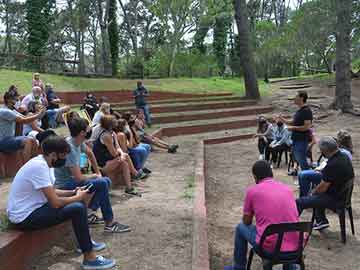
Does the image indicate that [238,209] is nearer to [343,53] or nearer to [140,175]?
[140,175]

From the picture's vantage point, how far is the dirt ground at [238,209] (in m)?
5.08

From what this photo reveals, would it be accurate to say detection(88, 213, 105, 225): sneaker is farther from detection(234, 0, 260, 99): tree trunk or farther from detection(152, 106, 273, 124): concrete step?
detection(234, 0, 260, 99): tree trunk

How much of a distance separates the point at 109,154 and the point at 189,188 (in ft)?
4.73

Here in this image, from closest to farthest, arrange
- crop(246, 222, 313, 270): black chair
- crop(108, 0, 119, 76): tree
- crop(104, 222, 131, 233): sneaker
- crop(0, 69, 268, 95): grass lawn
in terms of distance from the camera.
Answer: crop(246, 222, 313, 270): black chair
crop(104, 222, 131, 233): sneaker
crop(0, 69, 268, 95): grass lawn
crop(108, 0, 119, 76): tree

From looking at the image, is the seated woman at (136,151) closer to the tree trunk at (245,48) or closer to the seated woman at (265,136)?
the seated woman at (265,136)

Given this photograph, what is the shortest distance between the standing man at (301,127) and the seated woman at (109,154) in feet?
8.89

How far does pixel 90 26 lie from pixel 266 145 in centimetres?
3853

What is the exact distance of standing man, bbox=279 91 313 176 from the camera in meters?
7.36

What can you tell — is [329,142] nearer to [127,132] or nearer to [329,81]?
[127,132]

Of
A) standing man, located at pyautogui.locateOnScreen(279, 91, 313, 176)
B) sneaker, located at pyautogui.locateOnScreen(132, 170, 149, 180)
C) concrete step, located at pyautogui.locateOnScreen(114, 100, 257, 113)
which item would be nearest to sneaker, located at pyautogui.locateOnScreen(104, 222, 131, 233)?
sneaker, located at pyautogui.locateOnScreen(132, 170, 149, 180)

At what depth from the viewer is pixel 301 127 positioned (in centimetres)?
736

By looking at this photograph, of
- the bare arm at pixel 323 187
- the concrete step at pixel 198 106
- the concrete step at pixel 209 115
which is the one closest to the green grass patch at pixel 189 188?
the bare arm at pixel 323 187

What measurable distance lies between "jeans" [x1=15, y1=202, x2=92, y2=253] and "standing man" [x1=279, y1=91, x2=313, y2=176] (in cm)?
429

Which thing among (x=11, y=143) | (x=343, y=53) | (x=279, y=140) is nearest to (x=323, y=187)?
(x=11, y=143)
